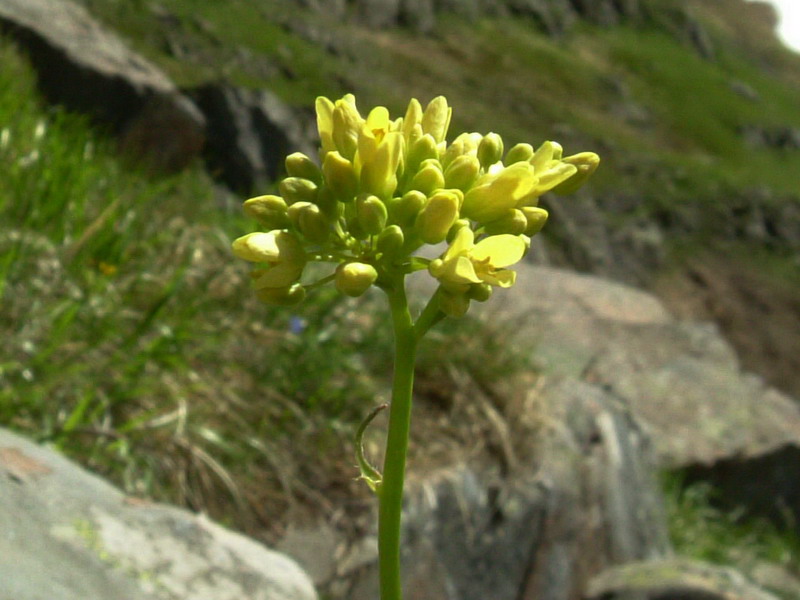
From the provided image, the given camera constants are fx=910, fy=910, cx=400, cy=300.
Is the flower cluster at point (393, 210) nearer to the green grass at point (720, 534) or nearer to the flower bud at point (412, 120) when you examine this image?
the flower bud at point (412, 120)

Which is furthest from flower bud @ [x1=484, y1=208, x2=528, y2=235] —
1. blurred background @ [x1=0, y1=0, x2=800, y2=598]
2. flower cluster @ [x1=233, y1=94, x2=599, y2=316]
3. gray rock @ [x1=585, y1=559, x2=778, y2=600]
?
gray rock @ [x1=585, y1=559, x2=778, y2=600]

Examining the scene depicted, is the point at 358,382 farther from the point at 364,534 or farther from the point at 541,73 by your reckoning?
the point at 541,73

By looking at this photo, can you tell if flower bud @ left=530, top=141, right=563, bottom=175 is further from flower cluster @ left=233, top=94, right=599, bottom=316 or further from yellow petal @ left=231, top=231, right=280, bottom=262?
yellow petal @ left=231, top=231, right=280, bottom=262

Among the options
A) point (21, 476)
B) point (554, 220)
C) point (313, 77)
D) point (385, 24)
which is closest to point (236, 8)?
point (313, 77)

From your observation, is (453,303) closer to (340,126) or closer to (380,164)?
(380,164)

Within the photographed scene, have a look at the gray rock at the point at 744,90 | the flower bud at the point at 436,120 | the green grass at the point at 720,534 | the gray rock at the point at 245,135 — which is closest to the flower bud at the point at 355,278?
the flower bud at the point at 436,120

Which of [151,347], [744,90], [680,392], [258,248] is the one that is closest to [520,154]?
[258,248]

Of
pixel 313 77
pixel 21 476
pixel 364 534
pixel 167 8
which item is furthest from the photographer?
pixel 313 77
